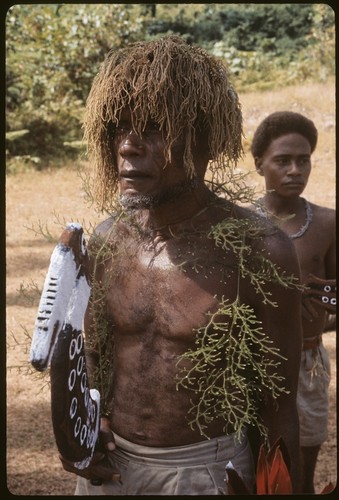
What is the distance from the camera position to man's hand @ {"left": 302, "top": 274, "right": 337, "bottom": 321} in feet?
12.3

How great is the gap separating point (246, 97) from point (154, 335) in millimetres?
12109

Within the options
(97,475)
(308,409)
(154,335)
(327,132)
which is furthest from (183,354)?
(327,132)

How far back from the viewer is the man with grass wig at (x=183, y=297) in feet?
7.48

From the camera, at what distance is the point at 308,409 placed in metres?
4.01

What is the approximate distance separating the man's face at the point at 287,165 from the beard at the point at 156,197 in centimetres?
164

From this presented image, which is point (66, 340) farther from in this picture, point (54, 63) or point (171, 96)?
point (54, 63)

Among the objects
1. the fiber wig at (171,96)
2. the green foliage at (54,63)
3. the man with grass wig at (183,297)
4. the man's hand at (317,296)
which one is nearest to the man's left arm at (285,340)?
the man with grass wig at (183,297)

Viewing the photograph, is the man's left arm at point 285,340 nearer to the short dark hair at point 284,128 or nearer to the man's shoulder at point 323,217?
the man's shoulder at point 323,217

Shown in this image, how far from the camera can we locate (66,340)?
1985mm

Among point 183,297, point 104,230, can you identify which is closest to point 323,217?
point 104,230

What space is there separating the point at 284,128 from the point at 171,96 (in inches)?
75.3

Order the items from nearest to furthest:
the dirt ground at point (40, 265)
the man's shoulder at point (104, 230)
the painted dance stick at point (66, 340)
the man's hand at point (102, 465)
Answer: the painted dance stick at point (66, 340), the man's hand at point (102, 465), the man's shoulder at point (104, 230), the dirt ground at point (40, 265)
